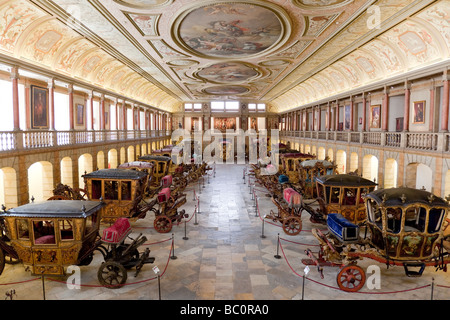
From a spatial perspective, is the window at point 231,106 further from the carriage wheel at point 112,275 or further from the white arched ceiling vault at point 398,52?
the carriage wheel at point 112,275

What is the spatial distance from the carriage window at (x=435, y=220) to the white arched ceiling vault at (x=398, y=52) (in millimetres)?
7780

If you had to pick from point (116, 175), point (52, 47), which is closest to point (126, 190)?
point (116, 175)

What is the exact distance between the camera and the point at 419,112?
1475cm

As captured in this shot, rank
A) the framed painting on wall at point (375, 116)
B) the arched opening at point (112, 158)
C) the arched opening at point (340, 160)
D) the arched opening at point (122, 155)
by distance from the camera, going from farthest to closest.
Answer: the arched opening at point (122, 155) → the arched opening at point (340, 160) → the arched opening at point (112, 158) → the framed painting on wall at point (375, 116)

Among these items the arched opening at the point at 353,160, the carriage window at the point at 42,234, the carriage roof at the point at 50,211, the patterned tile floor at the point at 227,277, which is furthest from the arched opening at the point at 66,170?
the arched opening at the point at 353,160

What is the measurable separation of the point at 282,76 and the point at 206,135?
68.8 feet

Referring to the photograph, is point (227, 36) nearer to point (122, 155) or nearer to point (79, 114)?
point (79, 114)

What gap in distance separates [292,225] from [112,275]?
6.63m

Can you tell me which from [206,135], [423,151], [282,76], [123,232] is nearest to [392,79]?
[423,151]

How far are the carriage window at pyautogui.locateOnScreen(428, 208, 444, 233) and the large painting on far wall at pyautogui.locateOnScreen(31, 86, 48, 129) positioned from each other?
642 inches

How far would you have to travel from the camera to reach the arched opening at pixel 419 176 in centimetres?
1386

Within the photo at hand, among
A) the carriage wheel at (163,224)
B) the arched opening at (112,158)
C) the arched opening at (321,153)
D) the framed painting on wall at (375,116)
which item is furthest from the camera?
the arched opening at (321,153)

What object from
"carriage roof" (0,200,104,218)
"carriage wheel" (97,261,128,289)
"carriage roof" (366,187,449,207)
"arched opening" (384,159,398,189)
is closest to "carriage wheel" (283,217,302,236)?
"carriage roof" (366,187,449,207)

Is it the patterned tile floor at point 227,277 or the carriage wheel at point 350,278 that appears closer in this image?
the patterned tile floor at point 227,277
